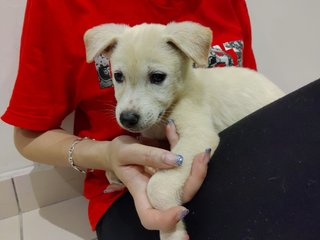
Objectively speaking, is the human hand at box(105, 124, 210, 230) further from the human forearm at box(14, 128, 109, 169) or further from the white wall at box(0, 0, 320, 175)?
the white wall at box(0, 0, 320, 175)

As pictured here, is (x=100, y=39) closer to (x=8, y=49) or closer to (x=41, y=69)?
(x=41, y=69)

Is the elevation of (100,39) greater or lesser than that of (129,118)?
greater

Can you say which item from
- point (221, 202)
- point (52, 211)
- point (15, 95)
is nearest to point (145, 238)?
point (221, 202)

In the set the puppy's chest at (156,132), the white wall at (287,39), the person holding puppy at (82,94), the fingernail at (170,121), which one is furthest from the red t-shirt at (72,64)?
the white wall at (287,39)

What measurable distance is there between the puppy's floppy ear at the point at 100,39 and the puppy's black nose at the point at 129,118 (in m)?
0.15

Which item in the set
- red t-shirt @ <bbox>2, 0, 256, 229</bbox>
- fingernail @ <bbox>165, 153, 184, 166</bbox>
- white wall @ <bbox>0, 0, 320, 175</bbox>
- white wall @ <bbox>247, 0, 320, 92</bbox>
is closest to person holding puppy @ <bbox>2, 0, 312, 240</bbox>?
red t-shirt @ <bbox>2, 0, 256, 229</bbox>

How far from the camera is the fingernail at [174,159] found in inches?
30.8

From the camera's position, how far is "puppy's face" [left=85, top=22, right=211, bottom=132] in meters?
0.83

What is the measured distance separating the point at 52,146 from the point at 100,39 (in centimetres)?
35

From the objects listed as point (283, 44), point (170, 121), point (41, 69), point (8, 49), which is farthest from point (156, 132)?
point (283, 44)

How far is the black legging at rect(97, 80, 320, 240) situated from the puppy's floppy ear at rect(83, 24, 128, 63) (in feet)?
1.12

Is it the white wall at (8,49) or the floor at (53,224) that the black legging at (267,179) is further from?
the white wall at (8,49)

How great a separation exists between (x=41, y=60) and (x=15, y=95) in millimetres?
112

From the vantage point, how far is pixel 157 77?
862 mm
